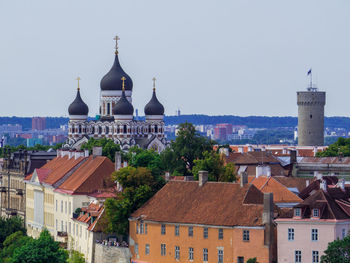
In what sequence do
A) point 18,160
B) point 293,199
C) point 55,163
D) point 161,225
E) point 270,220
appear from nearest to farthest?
1. point 270,220
2. point 161,225
3. point 293,199
4. point 55,163
5. point 18,160

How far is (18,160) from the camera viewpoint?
509ft

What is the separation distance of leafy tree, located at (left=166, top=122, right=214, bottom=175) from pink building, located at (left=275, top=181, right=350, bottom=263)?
132ft

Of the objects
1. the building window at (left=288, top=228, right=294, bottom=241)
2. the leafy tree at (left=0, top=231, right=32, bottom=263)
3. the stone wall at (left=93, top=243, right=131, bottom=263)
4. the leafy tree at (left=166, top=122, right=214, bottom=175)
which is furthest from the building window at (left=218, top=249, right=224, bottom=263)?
the leafy tree at (left=166, top=122, right=214, bottom=175)

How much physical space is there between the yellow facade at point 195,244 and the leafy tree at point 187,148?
1223 inches

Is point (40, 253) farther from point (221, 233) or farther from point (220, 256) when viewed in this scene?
point (221, 233)

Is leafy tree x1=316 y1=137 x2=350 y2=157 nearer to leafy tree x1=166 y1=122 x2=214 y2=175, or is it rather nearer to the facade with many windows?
leafy tree x1=166 y1=122 x2=214 y2=175

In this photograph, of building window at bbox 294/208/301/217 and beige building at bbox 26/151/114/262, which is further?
beige building at bbox 26/151/114/262

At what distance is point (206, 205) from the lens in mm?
99375

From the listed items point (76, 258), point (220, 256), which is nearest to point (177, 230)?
point (220, 256)

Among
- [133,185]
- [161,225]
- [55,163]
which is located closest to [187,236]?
[161,225]

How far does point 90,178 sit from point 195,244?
2490cm

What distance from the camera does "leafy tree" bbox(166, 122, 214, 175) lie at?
135 m

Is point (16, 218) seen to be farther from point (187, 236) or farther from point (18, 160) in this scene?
point (187, 236)

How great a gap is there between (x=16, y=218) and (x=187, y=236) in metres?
46.9
